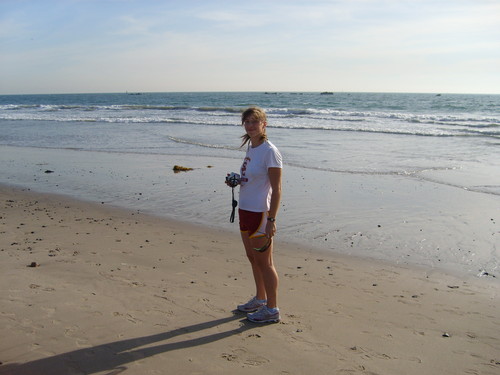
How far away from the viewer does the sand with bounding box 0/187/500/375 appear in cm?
331

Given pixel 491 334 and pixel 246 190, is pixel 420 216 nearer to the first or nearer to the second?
pixel 491 334

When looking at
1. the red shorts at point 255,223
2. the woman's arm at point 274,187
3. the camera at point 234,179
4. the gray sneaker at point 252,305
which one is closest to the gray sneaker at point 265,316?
the gray sneaker at point 252,305

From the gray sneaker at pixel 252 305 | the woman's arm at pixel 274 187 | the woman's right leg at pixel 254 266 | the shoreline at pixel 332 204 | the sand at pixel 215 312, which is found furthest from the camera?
the shoreline at pixel 332 204

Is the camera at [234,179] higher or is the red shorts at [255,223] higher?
the camera at [234,179]

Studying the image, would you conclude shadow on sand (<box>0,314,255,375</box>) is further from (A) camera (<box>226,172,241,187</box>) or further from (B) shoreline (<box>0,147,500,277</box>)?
(B) shoreline (<box>0,147,500,277</box>)

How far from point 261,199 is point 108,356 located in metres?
1.62

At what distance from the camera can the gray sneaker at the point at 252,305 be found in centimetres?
412

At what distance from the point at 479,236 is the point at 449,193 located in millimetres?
2920

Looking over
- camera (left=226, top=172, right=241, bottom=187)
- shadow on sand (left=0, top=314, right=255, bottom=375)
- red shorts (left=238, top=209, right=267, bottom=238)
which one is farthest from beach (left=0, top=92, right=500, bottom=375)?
camera (left=226, top=172, right=241, bottom=187)

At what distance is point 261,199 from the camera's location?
377 cm

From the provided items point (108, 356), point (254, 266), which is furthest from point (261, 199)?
point (108, 356)

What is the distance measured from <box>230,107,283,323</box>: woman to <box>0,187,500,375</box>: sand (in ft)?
1.11

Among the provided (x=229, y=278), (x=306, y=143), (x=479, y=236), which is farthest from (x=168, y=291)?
(x=306, y=143)

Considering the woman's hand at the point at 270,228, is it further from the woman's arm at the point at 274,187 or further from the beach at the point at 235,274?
the beach at the point at 235,274
